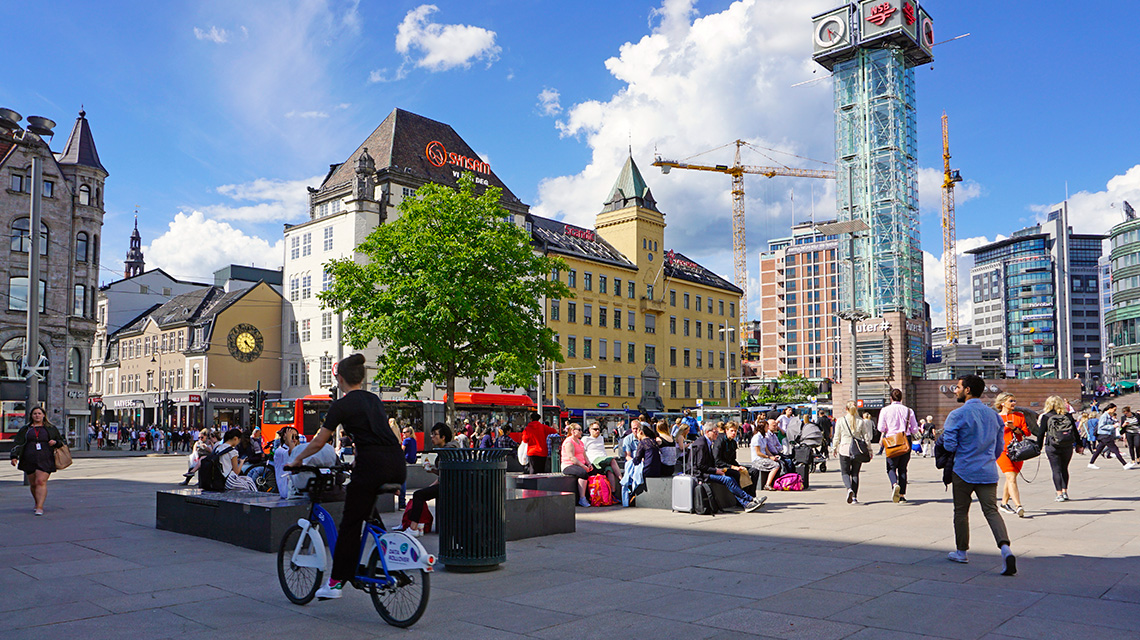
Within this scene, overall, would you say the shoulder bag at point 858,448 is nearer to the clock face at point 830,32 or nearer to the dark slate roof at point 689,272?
the dark slate roof at point 689,272

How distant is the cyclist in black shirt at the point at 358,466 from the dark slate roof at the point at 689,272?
78535 mm

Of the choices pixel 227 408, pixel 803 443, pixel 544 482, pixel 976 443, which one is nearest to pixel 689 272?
pixel 227 408

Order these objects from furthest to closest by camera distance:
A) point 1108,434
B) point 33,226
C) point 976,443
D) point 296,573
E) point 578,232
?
Answer: point 578,232, point 33,226, point 1108,434, point 976,443, point 296,573

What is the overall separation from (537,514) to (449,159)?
58.0 m

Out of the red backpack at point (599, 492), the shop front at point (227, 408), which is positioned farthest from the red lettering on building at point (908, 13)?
the red backpack at point (599, 492)

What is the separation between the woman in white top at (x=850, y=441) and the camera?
14945mm

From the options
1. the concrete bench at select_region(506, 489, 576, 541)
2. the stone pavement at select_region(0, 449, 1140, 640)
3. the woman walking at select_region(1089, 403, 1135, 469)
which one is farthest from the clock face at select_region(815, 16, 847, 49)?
the concrete bench at select_region(506, 489, 576, 541)

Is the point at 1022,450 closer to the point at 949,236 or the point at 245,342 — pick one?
the point at 245,342

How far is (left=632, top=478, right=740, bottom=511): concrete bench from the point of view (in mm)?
13953

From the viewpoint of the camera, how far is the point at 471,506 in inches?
325

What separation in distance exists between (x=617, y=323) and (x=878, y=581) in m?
70.3

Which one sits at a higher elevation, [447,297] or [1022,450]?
[447,297]

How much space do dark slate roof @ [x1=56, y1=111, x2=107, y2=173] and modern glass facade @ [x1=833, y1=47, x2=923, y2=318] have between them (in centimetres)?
6673

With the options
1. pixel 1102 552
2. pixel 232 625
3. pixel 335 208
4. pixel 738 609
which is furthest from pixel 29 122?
pixel 335 208
